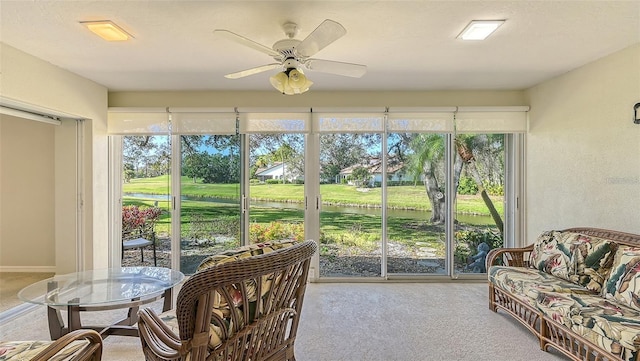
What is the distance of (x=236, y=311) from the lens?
134 cm

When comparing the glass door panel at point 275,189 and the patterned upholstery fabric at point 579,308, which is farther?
the glass door panel at point 275,189

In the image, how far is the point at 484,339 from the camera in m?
2.44

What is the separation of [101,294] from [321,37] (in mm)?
2298

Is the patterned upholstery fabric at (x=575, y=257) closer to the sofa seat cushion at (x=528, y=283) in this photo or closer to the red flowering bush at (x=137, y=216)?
the sofa seat cushion at (x=528, y=283)

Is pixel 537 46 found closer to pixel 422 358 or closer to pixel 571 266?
pixel 571 266

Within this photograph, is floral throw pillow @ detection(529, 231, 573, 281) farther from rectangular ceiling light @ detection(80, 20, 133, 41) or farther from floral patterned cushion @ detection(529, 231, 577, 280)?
rectangular ceiling light @ detection(80, 20, 133, 41)

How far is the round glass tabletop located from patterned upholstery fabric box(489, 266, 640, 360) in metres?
2.71

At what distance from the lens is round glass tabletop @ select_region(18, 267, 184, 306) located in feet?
6.79

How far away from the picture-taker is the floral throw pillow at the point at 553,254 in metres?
2.61

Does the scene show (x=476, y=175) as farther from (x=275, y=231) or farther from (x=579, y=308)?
(x=275, y=231)

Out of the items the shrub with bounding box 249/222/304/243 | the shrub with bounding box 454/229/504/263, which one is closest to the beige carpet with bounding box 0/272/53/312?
the shrub with bounding box 249/222/304/243

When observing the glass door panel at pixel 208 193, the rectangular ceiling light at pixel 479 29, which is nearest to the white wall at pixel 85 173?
the glass door panel at pixel 208 193

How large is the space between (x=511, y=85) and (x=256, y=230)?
3.56 m

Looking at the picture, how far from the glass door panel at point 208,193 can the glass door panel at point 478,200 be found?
2.85 m
